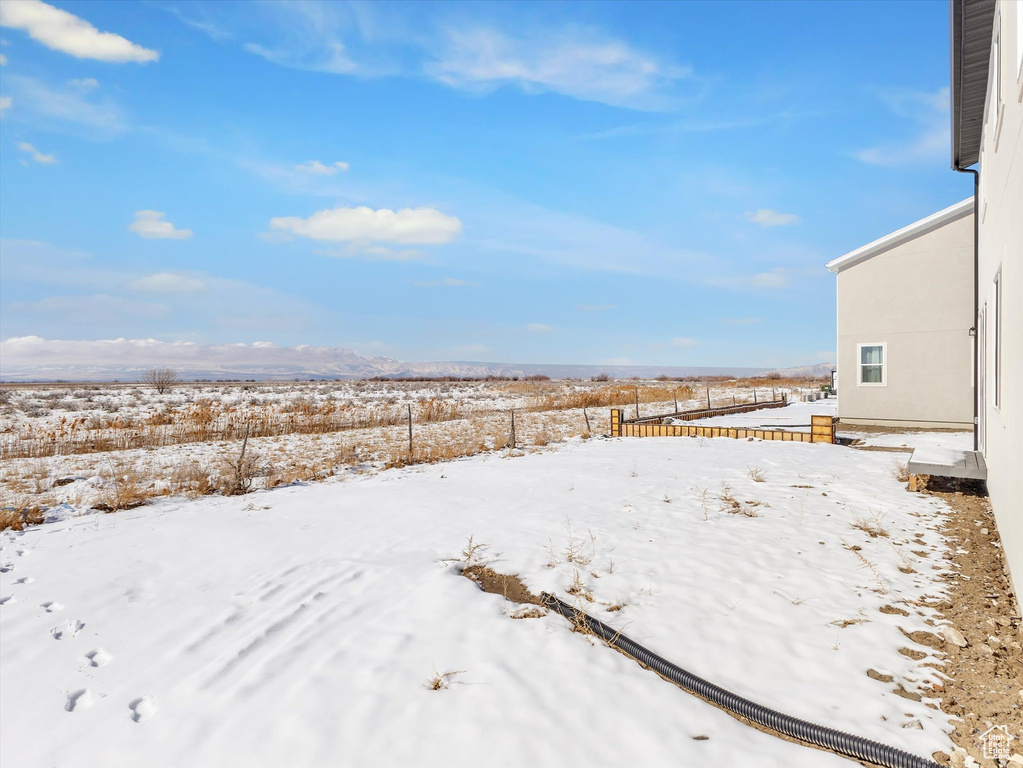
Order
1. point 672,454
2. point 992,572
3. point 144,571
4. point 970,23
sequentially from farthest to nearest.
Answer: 1. point 672,454
2. point 970,23
3. point 144,571
4. point 992,572

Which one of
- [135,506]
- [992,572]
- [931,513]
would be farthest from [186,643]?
[931,513]

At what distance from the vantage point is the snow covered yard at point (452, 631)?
120 inches

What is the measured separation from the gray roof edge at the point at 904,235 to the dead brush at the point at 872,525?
34.2 ft

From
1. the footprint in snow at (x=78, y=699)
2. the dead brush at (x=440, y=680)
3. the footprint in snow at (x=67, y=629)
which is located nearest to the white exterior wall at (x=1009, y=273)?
the dead brush at (x=440, y=680)

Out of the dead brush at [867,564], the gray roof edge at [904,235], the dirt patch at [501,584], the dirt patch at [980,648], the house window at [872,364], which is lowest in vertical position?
the dirt patch at [501,584]

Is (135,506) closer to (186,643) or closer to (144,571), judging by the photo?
(144,571)

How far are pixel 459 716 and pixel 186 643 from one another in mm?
2293

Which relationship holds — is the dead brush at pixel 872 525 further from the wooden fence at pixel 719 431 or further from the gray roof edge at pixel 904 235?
the gray roof edge at pixel 904 235

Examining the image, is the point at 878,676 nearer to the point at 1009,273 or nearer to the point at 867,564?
the point at 867,564

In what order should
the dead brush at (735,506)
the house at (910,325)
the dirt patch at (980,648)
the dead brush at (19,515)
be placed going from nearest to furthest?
the dirt patch at (980,648) < the dead brush at (735,506) < the dead brush at (19,515) < the house at (910,325)

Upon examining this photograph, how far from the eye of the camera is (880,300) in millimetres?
14828

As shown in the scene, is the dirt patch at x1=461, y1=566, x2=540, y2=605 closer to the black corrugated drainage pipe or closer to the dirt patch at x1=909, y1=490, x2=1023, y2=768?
the black corrugated drainage pipe

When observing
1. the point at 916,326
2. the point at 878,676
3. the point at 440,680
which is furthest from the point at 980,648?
the point at 916,326

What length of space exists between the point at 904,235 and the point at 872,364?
11.2 feet
